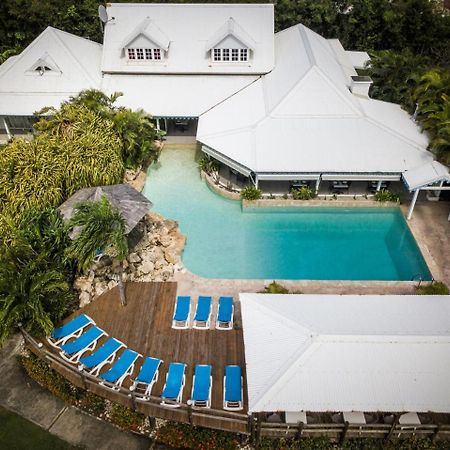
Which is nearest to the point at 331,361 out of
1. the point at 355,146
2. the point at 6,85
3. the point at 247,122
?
the point at 355,146

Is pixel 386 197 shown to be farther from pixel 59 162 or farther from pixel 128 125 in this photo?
pixel 59 162

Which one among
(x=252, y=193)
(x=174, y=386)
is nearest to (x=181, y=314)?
(x=174, y=386)

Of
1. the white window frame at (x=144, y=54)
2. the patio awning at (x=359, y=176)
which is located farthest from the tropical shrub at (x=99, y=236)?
the white window frame at (x=144, y=54)

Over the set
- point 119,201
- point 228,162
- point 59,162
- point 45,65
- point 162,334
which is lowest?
point 162,334

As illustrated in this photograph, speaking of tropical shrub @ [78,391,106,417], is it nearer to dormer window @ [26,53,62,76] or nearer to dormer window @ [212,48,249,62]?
dormer window @ [26,53,62,76]

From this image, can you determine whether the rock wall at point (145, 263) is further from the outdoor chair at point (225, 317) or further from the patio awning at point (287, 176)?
the patio awning at point (287, 176)
